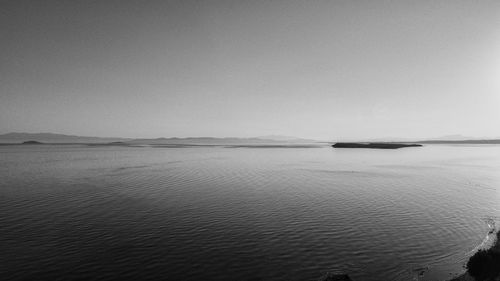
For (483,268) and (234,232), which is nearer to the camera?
(483,268)

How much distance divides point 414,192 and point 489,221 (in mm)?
14697

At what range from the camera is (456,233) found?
2273cm

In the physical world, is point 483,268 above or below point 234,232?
above

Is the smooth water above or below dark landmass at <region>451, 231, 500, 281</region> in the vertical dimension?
below

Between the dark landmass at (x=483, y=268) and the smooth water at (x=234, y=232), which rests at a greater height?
the dark landmass at (x=483, y=268)

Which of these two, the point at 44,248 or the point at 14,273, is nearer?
the point at 14,273

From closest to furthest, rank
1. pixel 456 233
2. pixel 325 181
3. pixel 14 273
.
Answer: pixel 14 273 → pixel 456 233 → pixel 325 181

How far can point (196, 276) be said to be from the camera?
607 inches

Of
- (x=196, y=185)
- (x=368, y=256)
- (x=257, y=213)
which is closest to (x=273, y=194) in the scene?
(x=257, y=213)

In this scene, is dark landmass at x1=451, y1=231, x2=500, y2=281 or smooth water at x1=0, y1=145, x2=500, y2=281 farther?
smooth water at x1=0, y1=145, x2=500, y2=281

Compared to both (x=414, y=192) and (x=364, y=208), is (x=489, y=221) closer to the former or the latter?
(x=364, y=208)

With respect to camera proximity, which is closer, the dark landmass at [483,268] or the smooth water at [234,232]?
Answer: the dark landmass at [483,268]

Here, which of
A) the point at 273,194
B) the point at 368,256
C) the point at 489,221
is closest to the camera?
the point at 368,256

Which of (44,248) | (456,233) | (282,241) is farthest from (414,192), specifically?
(44,248)
